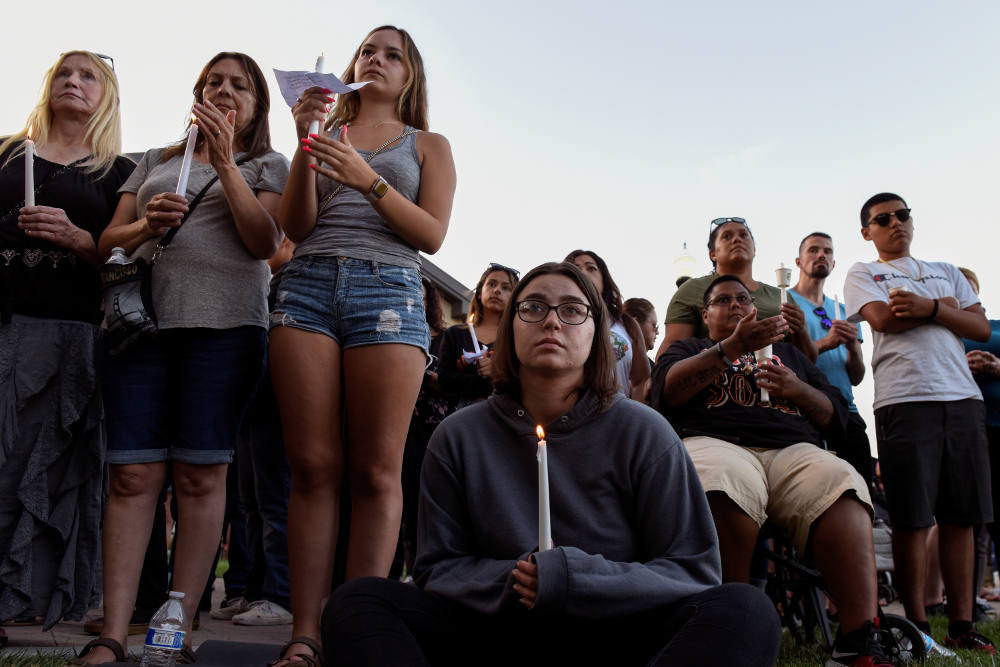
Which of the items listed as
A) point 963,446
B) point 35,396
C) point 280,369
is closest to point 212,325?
point 280,369

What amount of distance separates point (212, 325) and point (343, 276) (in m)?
0.50

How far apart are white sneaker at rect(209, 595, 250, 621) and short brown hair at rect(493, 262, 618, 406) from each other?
2870 millimetres

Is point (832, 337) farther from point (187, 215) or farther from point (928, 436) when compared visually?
point (187, 215)

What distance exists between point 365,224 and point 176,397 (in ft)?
2.92

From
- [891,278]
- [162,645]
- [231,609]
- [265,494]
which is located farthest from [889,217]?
[231,609]

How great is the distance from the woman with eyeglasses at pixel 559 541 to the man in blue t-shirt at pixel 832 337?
186cm

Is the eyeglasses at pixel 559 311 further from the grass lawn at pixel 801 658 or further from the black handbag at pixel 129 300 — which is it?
the grass lawn at pixel 801 658

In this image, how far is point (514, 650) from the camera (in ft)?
6.81

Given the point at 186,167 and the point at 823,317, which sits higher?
the point at 186,167

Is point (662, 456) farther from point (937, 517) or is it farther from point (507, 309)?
point (937, 517)

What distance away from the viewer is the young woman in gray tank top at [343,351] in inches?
104

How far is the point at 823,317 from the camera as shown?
5.35 m

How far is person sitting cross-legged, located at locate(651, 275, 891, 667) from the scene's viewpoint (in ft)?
10.0

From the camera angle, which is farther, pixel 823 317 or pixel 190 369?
pixel 823 317
